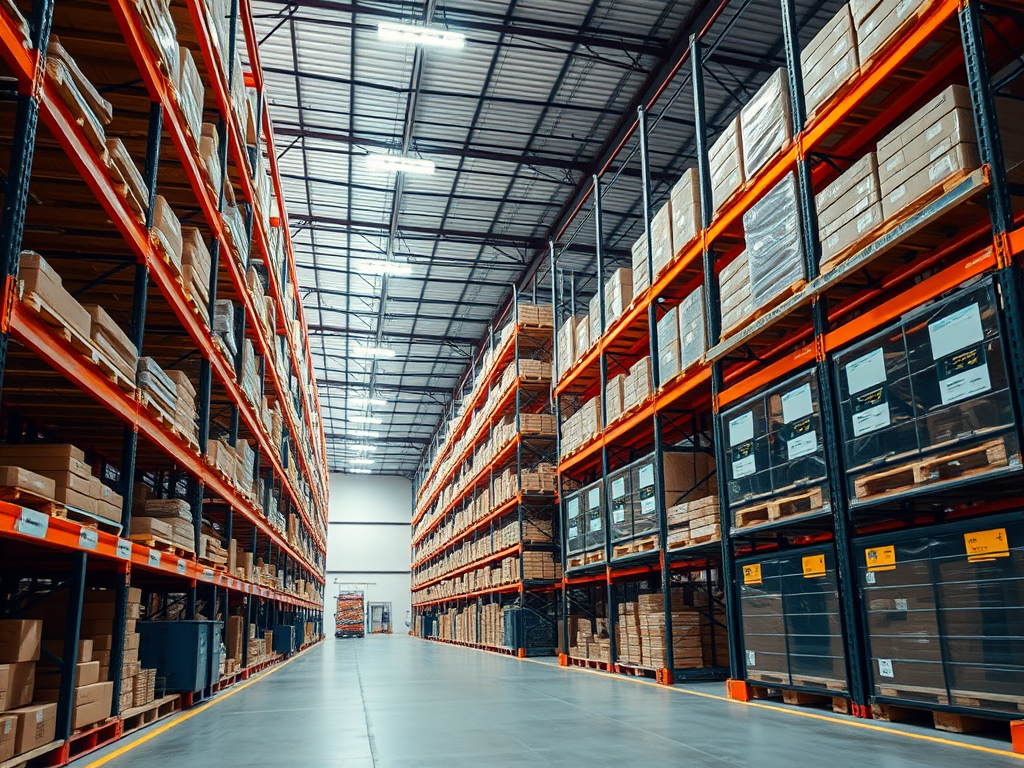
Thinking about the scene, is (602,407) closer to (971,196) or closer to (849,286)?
(849,286)

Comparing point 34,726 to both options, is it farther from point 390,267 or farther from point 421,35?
point 390,267

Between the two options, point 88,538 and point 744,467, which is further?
point 744,467

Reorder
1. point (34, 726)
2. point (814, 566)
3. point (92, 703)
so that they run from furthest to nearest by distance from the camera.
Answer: point (814, 566) < point (92, 703) < point (34, 726)

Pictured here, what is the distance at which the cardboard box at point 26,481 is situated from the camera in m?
4.17

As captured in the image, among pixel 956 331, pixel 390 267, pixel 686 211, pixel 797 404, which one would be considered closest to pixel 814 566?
pixel 797 404

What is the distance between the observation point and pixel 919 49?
19.7 ft

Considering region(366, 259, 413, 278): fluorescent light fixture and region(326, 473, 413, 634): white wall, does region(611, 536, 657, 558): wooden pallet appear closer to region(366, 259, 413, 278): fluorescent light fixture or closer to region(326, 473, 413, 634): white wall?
region(366, 259, 413, 278): fluorescent light fixture

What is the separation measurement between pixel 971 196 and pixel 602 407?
25.5ft

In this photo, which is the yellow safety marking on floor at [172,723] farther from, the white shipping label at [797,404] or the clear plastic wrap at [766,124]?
the clear plastic wrap at [766,124]

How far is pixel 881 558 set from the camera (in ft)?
18.6

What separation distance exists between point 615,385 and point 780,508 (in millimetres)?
4954

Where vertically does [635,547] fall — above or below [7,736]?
above

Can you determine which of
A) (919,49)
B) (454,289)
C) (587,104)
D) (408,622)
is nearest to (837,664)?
(919,49)

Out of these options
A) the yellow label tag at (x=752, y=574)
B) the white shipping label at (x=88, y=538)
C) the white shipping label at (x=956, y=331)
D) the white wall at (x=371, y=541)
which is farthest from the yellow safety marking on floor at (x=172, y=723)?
the white wall at (x=371, y=541)
